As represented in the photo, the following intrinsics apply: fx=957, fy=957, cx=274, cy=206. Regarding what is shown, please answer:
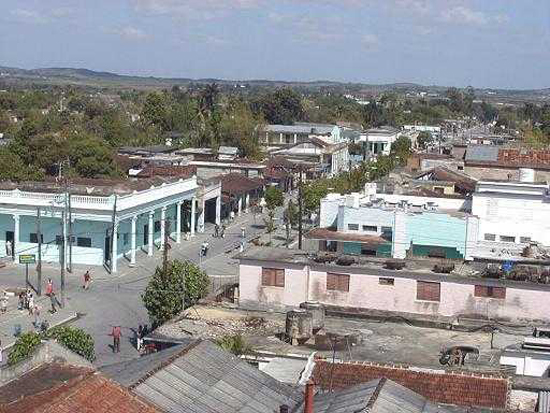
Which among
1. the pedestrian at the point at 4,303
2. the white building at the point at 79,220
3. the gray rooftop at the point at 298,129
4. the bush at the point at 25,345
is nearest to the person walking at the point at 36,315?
the pedestrian at the point at 4,303

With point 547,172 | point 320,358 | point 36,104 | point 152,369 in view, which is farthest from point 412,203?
point 36,104

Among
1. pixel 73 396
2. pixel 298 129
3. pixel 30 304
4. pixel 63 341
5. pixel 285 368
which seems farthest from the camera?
pixel 298 129

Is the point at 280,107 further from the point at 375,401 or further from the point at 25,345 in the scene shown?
the point at 375,401

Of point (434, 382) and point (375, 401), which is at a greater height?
point (375, 401)

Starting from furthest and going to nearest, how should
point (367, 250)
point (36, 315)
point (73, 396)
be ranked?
point (367, 250)
point (36, 315)
point (73, 396)

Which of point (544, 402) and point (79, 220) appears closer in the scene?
point (544, 402)

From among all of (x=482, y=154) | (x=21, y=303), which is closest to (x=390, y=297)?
(x=21, y=303)

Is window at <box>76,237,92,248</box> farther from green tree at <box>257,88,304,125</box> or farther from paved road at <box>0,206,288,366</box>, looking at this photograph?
green tree at <box>257,88,304,125</box>

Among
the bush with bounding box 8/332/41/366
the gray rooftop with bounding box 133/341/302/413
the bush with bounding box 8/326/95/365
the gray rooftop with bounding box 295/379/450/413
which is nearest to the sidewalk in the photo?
the bush with bounding box 8/326/95/365
